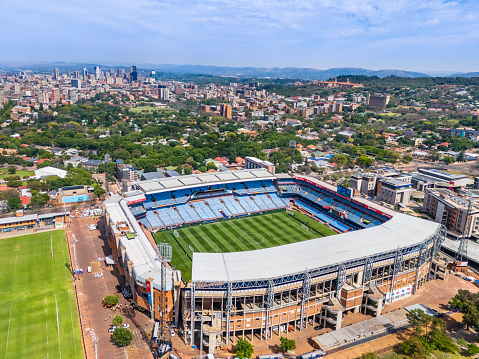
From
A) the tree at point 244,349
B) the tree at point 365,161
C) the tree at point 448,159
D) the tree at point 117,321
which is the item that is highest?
the tree at point 448,159

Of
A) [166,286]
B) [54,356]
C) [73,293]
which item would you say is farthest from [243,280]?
[73,293]

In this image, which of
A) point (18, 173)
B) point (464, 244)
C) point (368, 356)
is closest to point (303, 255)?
point (368, 356)

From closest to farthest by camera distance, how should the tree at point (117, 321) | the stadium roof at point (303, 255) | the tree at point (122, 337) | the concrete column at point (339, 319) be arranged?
the tree at point (122, 337) < the stadium roof at point (303, 255) < the tree at point (117, 321) < the concrete column at point (339, 319)

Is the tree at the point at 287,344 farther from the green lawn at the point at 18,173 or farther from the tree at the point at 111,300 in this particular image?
the green lawn at the point at 18,173

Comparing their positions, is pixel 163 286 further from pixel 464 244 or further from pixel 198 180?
pixel 464 244

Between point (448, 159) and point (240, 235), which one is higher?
point (448, 159)

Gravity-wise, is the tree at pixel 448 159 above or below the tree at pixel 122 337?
above

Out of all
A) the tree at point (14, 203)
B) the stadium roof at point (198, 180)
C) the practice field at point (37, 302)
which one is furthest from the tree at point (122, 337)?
the tree at point (14, 203)

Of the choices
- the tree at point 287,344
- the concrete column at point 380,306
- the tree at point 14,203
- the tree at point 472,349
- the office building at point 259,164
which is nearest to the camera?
the tree at point 287,344
